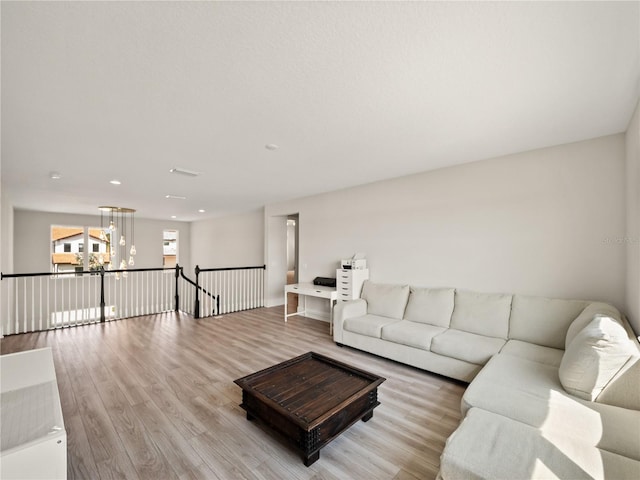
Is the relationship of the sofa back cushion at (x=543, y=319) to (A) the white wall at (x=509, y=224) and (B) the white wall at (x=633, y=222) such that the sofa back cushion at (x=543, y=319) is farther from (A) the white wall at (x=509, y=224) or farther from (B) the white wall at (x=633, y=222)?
(B) the white wall at (x=633, y=222)

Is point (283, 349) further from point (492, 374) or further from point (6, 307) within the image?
point (6, 307)

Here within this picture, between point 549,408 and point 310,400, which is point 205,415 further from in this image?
point 549,408

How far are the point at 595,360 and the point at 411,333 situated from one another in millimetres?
1657

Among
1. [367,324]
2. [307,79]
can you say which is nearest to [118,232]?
[367,324]

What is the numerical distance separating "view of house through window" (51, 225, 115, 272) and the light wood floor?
182 inches

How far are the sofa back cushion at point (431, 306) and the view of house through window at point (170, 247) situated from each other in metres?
9.29

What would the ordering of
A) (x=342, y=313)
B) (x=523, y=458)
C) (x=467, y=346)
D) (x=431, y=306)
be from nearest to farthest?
1. (x=523, y=458)
2. (x=467, y=346)
3. (x=431, y=306)
4. (x=342, y=313)

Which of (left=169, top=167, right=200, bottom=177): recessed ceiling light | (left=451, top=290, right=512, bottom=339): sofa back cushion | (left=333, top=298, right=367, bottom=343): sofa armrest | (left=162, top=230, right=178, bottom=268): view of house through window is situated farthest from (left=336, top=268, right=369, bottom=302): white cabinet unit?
(left=162, top=230, right=178, bottom=268): view of house through window

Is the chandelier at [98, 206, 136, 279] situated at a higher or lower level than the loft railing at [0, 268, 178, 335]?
higher

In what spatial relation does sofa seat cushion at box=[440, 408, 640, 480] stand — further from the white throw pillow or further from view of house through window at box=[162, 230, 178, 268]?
view of house through window at box=[162, 230, 178, 268]

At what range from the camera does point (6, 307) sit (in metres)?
4.90

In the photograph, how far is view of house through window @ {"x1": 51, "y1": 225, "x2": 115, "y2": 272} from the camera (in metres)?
7.96

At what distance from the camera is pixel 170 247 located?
10359 mm

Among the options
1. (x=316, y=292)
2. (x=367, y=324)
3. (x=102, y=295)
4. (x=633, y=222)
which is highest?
(x=633, y=222)
